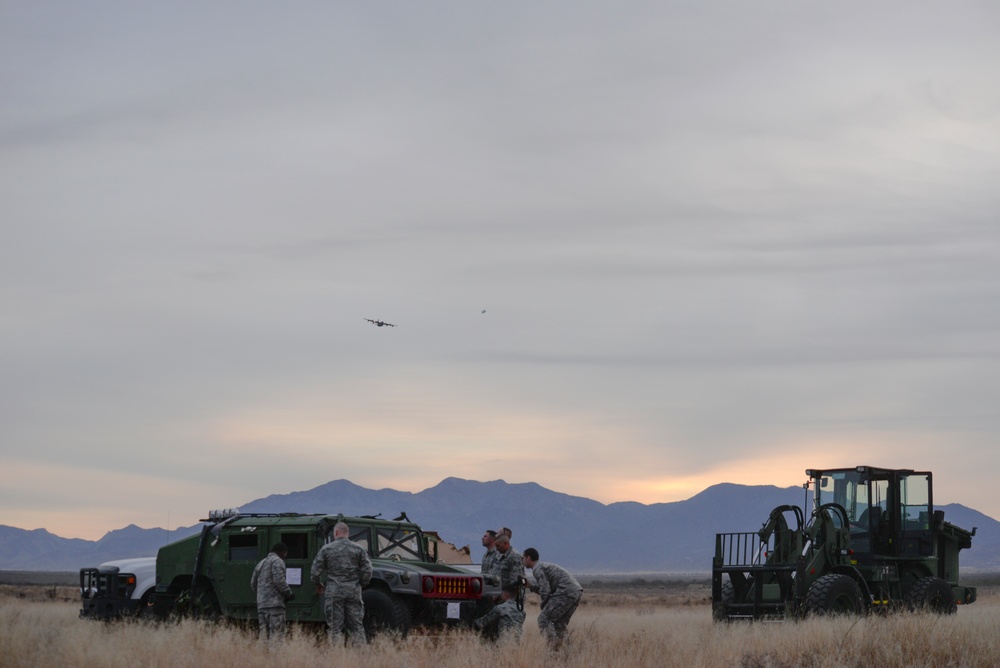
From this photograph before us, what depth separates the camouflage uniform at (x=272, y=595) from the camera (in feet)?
59.7

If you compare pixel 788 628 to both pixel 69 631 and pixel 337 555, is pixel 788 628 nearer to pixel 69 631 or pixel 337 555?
pixel 337 555

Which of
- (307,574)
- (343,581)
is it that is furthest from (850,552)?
(343,581)

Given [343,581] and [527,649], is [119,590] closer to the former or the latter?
[343,581]

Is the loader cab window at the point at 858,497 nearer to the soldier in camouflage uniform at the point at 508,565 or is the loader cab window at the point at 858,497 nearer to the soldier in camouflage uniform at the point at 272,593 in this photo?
the soldier in camouflage uniform at the point at 508,565

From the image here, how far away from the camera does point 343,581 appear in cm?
1755

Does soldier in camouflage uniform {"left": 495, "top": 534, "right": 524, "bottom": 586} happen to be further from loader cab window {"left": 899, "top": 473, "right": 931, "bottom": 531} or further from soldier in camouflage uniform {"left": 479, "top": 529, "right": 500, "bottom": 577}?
loader cab window {"left": 899, "top": 473, "right": 931, "bottom": 531}

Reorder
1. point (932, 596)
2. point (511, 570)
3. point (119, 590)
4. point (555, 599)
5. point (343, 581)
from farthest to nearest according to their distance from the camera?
point (932, 596)
point (119, 590)
point (511, 570)
point (343, 581)
point (555, 599)

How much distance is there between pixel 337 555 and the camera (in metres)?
17.6

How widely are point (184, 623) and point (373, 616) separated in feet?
8.55

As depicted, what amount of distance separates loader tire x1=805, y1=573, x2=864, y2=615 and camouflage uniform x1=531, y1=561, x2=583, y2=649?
5.83m

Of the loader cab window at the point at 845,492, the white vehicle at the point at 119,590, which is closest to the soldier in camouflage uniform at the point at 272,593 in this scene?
the white vehicle at the point at 119,590

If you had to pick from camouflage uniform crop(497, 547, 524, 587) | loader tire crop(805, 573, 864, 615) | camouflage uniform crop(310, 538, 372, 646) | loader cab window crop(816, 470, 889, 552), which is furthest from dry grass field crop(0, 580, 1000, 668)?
loader cab window crop(816, 470, 889, 552)

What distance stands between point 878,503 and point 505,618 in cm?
906

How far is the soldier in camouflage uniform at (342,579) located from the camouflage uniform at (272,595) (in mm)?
793
